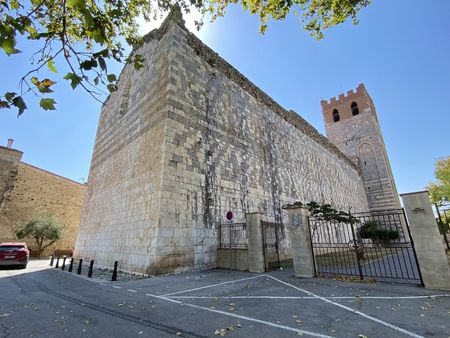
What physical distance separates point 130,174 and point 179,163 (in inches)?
117

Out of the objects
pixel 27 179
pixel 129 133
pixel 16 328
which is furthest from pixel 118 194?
pixel 27 179

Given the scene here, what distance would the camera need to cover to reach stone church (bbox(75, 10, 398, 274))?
8562 mm

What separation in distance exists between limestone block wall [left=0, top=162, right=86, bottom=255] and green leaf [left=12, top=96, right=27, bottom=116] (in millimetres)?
27388

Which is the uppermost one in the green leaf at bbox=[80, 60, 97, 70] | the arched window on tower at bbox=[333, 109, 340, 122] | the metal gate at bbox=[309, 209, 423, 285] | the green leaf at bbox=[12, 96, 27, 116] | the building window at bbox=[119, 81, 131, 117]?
the arched window on tower at bbox=[333, 109, 340, 122]

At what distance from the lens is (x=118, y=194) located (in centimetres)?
1109

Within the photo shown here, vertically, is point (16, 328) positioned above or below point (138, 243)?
below

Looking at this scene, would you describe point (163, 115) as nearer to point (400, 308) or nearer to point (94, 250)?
point (94, 250)

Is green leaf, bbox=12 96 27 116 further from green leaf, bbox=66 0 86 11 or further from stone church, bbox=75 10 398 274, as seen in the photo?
stone church, bbox=75 10 398 274

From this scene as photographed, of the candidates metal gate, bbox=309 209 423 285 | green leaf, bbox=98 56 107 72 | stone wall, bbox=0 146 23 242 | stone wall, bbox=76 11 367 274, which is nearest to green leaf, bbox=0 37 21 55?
green leaf, bbox=98 56 107 72

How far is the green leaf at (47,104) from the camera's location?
80.1 inches

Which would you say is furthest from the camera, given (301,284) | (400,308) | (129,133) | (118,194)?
(129,133)

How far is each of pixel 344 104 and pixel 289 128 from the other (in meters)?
23.5

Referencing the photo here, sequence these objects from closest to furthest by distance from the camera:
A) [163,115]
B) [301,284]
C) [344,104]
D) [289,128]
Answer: [301,284] → [163,115] → [289,128] → [344,104]

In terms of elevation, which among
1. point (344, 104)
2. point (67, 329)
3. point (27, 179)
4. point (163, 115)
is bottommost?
point (67, 329)
